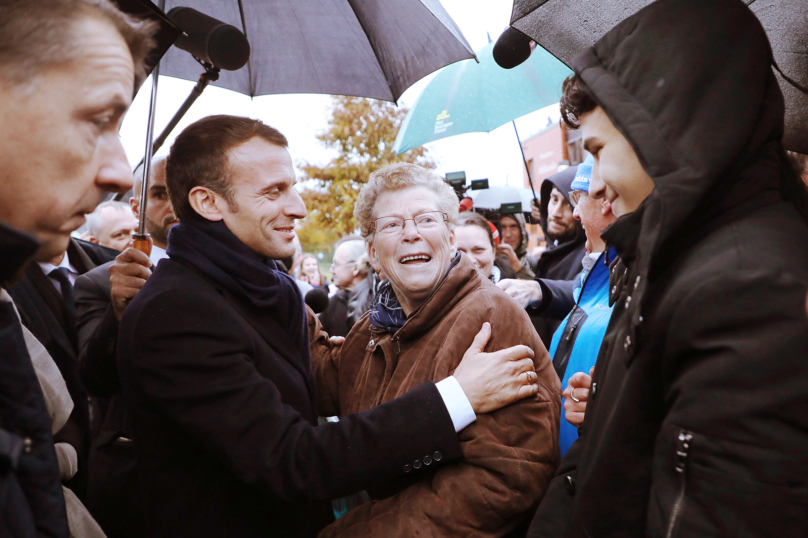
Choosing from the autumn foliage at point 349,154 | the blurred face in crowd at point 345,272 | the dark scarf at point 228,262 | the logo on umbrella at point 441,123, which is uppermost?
the dark scarf at point 228,262

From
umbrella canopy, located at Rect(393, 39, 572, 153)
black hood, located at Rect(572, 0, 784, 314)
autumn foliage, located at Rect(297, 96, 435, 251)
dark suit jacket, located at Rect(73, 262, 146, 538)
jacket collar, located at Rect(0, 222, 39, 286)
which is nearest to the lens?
jacket collar, located at Rect(0, 222, 39, 286)

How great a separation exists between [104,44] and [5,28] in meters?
0.19

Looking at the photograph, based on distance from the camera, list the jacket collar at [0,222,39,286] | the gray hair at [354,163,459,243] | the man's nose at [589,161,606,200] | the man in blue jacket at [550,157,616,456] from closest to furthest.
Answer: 1. the jacket collar at [0,222,39,286]
2. the man's nose at [589,161,606,200]
3. the man in blue jacket at [550,157,616,456]
4. the gray hair at [354,163,459,243]

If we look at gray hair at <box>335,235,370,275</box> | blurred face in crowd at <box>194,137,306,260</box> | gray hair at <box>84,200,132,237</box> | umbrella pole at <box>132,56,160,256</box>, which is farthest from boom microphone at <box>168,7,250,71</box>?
gray hair at <box>335,235,370,275</box>

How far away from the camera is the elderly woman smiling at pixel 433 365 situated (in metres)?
1.78

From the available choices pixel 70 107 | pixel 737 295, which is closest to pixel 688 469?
pixel 737 295

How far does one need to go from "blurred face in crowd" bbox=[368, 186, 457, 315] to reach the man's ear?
0.75 m

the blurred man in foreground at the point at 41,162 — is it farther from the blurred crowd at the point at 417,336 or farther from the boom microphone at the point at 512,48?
the boom microphone at the point at 512,48

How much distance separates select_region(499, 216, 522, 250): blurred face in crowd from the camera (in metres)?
5.92

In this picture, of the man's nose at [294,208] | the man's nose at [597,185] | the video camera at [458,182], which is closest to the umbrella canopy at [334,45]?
the man's nose at [294,208]

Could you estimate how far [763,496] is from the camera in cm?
94

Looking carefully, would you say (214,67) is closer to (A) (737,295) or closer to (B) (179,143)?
(B) (179,143)

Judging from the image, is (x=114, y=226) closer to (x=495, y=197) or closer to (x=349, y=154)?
(x=495, y=197)

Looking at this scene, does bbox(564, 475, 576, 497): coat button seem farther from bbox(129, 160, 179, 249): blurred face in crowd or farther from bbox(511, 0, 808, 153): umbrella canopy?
bbox(129, 160, 179, 249): blurred face in crowd
